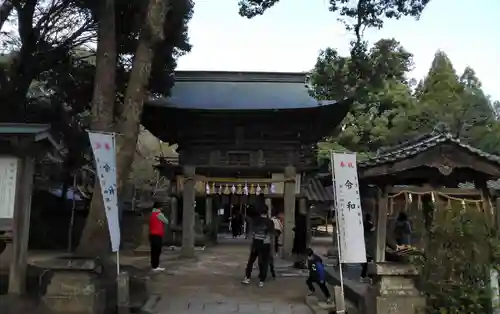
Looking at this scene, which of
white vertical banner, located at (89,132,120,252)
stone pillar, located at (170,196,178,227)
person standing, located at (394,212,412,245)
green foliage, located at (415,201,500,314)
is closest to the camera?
green foliage, located at (415,201,500,314)

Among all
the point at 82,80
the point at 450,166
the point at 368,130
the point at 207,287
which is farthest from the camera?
the point at 368,130

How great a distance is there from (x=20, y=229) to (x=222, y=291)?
4.39m

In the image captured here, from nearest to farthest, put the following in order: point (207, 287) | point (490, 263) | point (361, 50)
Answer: point (490, 263) → point (207, 287) → point (361, 50)

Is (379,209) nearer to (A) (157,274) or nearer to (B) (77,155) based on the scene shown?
(A) (157,274)

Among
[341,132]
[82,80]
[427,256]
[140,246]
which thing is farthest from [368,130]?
[427,256]

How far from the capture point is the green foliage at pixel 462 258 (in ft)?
24.4

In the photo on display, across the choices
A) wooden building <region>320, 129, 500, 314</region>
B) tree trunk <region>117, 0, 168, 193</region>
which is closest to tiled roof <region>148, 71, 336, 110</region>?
tree trunk <region>117, 0, 168, 193</region>

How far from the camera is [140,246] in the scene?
19.4m

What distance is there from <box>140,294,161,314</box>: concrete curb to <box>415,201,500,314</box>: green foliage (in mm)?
4860

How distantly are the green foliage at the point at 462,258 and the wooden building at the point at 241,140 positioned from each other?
30.2 ft

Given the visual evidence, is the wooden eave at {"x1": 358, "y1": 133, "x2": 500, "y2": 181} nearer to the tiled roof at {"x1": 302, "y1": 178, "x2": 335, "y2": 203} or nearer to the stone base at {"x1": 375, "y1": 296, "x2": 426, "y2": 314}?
the stone base at {"x1": 375, "y1": 296, "x2": 426, "y2": 314}

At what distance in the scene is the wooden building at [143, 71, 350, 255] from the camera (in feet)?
56.7

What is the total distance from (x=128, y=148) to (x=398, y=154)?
17.0 ft

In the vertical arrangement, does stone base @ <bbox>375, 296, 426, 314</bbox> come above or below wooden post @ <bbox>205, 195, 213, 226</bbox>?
below
